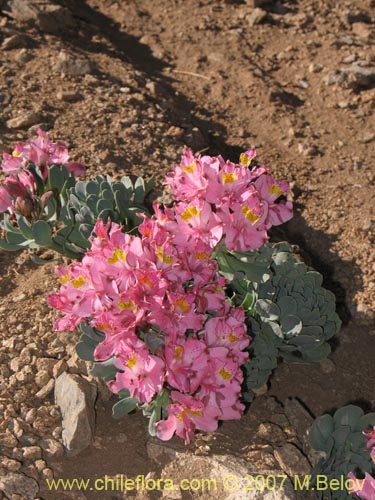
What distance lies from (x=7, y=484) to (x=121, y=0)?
410 centimetres

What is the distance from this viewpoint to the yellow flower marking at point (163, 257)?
2.26m

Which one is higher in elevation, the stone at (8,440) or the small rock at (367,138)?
the small rock at (367,138)

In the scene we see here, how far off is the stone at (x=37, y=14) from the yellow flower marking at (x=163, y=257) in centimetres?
316

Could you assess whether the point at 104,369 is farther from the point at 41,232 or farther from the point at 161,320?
the point at 41,232

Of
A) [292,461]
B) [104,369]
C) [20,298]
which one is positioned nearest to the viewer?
[104,369]

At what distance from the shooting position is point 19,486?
2549mm

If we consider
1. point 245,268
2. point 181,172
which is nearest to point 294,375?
point 245,268

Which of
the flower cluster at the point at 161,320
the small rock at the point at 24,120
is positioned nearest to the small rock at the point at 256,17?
the small rock at the point at 24,120

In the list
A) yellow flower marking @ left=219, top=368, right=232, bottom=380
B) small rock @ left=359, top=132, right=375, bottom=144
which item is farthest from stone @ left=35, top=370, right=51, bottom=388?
small rock @ left=359, top=132, right=375, bottom=144

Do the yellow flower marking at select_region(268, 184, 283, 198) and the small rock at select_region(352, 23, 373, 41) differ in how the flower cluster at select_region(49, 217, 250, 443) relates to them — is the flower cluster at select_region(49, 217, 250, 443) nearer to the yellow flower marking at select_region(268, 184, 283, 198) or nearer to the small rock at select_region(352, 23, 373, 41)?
the yellow flower marking at select_region(268, 184, 283, 198)

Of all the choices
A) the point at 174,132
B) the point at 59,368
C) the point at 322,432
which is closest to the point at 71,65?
the point at 174,132

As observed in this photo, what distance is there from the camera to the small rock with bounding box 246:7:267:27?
17.4 feet

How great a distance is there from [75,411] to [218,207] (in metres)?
0.98

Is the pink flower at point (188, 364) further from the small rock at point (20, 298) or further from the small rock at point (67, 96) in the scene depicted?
the small rock at point (67, 96)
